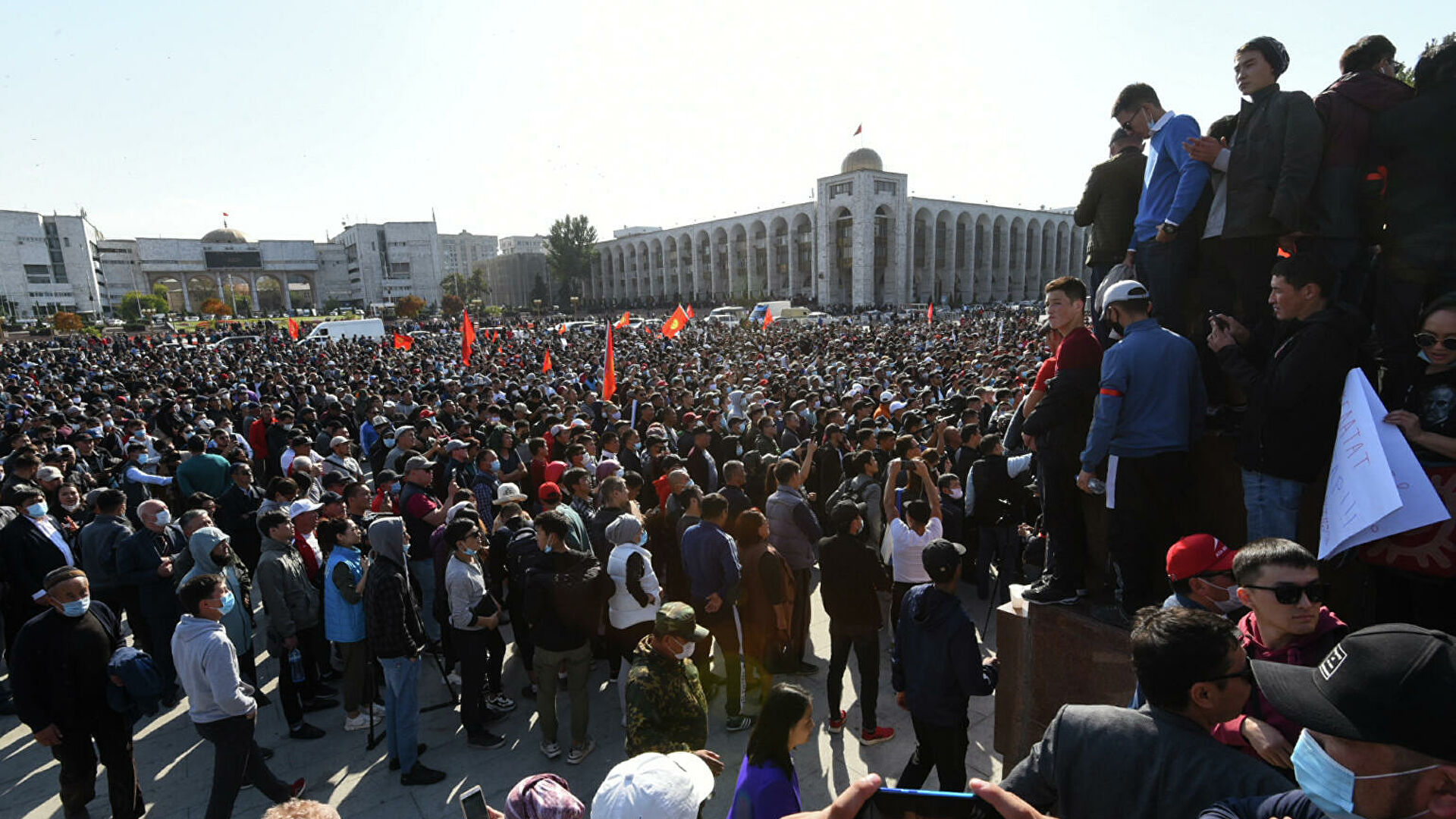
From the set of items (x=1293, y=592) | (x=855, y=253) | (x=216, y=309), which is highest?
(x=855, y=253)

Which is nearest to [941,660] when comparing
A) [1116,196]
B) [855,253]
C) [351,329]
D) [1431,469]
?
[1431,469]

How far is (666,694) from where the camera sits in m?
3.36

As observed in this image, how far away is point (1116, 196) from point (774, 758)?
12.6ft

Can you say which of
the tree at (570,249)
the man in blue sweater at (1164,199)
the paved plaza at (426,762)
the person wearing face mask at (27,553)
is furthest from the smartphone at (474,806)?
the tree at (570,249)

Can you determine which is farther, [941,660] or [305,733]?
[305,733]

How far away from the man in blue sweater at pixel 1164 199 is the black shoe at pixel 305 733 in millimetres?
6377

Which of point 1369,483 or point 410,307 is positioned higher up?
point 410,307

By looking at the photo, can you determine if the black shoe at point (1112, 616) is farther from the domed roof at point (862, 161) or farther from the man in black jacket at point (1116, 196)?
the domed roof at point (862, 161)

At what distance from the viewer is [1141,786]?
1.70 meters

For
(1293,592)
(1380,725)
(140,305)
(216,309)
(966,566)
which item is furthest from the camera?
→ (140,305)

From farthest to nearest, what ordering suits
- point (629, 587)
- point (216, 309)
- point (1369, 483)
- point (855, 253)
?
point (216, 309) < point (855, 253) < point (629, 587) < point (1369, 483)

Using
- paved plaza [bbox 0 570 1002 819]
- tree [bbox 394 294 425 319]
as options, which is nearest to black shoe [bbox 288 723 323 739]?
paved plaza [bbox 0 570 1002 819]

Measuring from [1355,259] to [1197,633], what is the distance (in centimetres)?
268

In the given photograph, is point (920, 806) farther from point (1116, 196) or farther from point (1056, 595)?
point (1116, 196)
